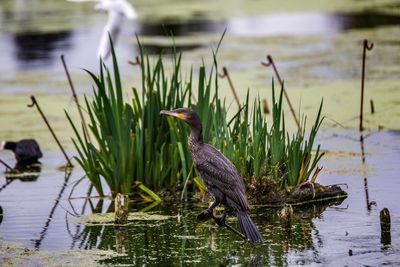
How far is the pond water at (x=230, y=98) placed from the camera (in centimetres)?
675

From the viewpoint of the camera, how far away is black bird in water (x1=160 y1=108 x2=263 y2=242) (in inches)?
263

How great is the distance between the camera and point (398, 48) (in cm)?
1739

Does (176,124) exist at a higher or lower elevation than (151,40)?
lower

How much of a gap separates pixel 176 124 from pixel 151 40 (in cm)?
1301

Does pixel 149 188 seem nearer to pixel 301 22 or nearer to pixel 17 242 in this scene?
pixel 17 242

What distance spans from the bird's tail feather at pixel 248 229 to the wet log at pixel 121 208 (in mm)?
1023

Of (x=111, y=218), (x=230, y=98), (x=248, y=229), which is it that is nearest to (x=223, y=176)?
(x=248, y=229)

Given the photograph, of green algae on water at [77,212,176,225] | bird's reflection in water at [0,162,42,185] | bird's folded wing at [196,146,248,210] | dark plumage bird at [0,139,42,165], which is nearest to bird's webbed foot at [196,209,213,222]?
bird's folded wing at [196,146,248,210]

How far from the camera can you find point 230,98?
13320mm

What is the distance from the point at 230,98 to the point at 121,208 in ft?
19.7

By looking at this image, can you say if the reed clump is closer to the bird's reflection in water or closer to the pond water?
the pond water

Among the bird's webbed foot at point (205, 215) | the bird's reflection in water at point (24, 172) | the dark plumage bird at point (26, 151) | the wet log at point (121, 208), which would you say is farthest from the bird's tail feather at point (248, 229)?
the dark plumage bird at point (26, 151)

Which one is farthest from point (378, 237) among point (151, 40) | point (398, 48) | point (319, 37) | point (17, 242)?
point (151, 40)

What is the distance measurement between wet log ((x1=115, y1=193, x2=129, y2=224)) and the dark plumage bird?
10.5 ft
